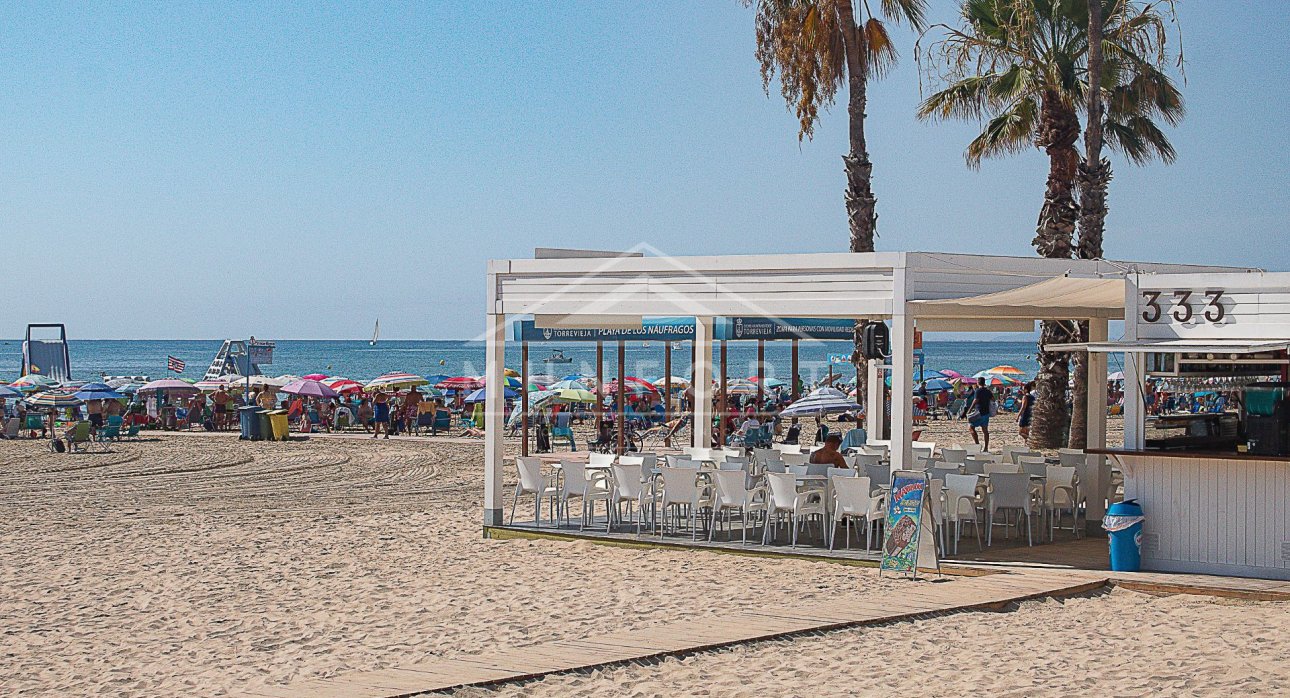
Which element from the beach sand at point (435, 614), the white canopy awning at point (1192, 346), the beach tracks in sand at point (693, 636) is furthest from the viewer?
the white canopy awning at point (1192, 346)

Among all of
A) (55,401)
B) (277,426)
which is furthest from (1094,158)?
(55,401)

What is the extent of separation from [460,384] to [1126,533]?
3252cm

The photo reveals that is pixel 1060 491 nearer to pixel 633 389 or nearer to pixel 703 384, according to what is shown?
pixel 703 384

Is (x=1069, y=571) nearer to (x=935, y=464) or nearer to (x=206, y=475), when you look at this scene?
(x=935, y=464)

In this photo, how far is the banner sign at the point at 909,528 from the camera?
1025 cm

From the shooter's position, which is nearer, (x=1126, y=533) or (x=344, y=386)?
(x=1126, y=533)

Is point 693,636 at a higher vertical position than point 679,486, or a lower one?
lower

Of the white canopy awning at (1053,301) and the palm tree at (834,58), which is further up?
the palm tree at (834,58)

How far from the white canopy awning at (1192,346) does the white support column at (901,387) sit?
119 cm

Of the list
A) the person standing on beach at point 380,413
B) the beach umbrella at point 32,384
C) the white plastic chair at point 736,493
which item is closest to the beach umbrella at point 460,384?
the person standing on beach at point 380,413

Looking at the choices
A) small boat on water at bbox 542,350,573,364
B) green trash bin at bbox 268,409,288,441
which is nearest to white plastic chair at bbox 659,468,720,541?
green trash bin at bbox 268,409,288,441

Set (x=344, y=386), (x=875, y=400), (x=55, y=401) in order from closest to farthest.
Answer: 1. (x=875, y=400)
2. (x=55, y=401)
3. (x=344, y=386)

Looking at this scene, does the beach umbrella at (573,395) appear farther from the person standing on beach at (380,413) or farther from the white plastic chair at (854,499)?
the white plastic chair at (854,499)

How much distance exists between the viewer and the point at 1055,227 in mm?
21250
